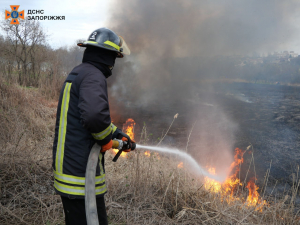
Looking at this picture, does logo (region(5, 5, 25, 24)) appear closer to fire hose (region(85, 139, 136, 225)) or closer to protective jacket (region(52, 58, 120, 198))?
protective jacket (region(52, 58, 120, 198))

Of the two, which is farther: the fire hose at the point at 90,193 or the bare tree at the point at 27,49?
the bare tree at the point at 27,49

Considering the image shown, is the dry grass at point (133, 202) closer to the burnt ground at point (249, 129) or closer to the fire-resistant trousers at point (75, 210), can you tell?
the fire-resistant trousers at point (75, 210)

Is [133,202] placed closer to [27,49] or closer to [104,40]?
[104,40]

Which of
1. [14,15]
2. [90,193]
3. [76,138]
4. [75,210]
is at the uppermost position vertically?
[14,15]

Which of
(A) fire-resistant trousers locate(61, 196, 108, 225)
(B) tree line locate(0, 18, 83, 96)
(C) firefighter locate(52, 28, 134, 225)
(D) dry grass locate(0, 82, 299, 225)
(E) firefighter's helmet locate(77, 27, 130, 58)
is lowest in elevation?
(D) dry grass locate(0, 82, 299, 225)

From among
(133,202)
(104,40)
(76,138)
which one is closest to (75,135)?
(76,138)

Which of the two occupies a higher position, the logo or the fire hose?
the logo

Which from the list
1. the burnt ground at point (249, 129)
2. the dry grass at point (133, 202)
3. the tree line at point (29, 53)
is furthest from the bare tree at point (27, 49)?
the dry grass at point (133, 202)

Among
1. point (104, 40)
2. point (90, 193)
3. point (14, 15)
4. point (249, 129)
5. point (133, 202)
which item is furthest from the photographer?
point (14, 15)

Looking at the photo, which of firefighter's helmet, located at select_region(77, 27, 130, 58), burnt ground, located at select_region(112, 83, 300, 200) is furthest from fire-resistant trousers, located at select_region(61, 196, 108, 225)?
burnt ground, located at select_region(112, 83, 300, 200)

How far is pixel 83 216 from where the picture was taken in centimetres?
169

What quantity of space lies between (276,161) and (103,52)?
6670 mm

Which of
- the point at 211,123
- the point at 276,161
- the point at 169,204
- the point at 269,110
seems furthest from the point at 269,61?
the point at 169,204

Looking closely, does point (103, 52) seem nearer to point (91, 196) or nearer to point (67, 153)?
point (67, 153)
